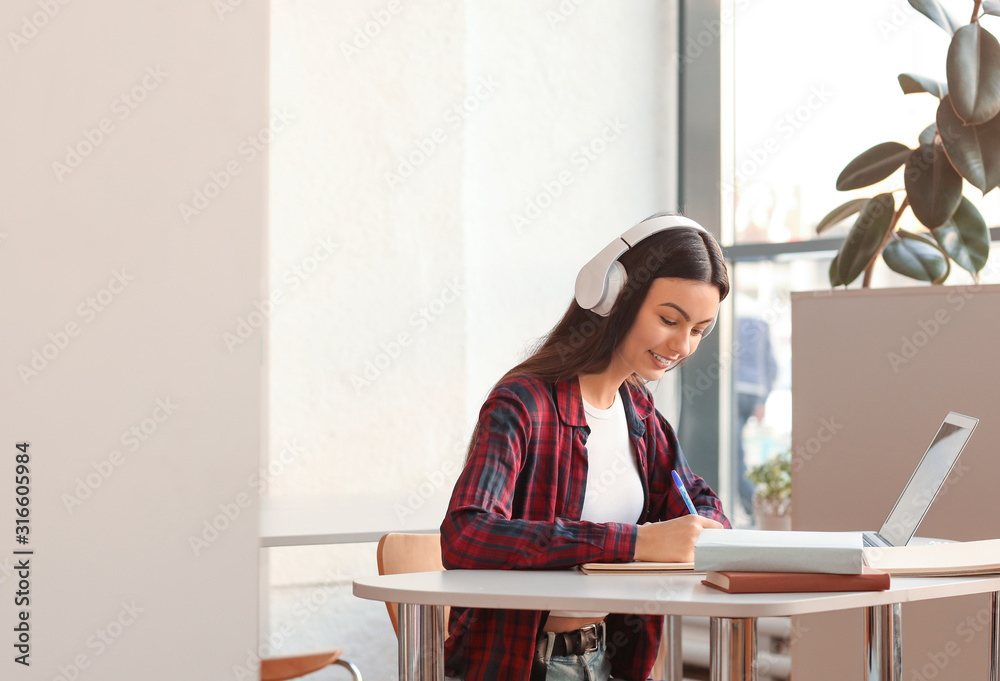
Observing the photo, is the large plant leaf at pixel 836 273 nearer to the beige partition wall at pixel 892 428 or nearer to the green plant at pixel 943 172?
the green plant at pixel 943 172

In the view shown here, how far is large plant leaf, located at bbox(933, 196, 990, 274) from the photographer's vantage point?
8.16ft

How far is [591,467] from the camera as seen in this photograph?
1.73 metres

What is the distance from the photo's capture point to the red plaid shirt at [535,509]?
1436 millimetres

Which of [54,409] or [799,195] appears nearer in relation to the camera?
[54,409]

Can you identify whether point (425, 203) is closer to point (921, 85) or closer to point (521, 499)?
point (921, 85)

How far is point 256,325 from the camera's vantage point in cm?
130

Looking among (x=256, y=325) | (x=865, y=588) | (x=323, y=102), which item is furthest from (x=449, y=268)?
(x=865, y=588)

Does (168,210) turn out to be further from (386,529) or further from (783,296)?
(783,296)

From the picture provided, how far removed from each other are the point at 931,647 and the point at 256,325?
1658mm

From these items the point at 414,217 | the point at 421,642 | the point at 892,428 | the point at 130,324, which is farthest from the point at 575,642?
the point at 414,217

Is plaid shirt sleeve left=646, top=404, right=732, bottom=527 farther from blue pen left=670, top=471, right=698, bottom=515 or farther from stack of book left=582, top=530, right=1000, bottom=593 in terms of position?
stack of book left=582, top=530, right=1000, bottom=593

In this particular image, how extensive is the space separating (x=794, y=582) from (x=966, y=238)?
1640 mm

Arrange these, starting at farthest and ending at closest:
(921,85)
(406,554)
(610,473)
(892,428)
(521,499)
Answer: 1. (921,85)
2. (892,428)
3. (406,554)
4. (610,473)
5. (521,499)

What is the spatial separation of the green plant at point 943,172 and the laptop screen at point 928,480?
84 cm
